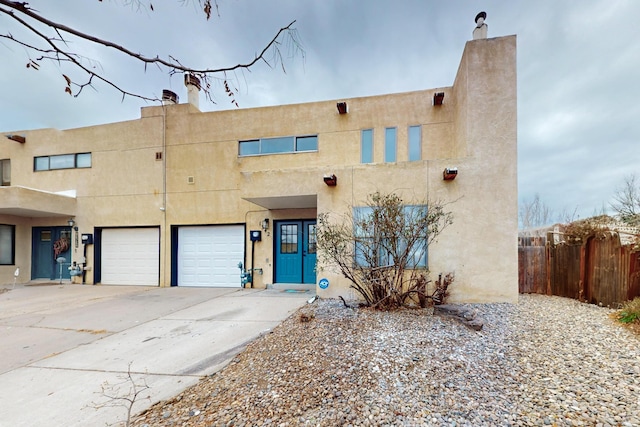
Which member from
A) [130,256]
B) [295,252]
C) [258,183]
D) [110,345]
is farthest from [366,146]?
[130,256]

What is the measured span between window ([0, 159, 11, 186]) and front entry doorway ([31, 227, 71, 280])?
7.54 ft

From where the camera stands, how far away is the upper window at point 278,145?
30.0 ft

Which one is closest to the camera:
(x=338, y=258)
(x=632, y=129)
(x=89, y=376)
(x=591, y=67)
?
(x=89, y=376)

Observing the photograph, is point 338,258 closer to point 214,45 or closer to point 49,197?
point 214,45

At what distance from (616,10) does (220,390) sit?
10567 millimetres

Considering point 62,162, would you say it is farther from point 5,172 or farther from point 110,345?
point 110,345

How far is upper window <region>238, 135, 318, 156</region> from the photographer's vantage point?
915cm

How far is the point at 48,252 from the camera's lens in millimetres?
11039

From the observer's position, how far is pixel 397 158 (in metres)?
8.62

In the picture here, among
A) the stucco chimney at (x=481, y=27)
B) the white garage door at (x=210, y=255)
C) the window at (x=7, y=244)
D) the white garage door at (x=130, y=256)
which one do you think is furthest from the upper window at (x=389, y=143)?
the window at (x=7, y=244)

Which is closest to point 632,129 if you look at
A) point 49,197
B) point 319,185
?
point 319,185

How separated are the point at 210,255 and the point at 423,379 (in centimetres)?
852

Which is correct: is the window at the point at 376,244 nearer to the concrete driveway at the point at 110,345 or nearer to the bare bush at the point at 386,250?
the bare bush at the point at 386,250

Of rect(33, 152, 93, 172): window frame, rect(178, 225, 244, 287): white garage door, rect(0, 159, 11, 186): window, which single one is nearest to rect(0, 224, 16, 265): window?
rect(0, 159, 11, 186): window
